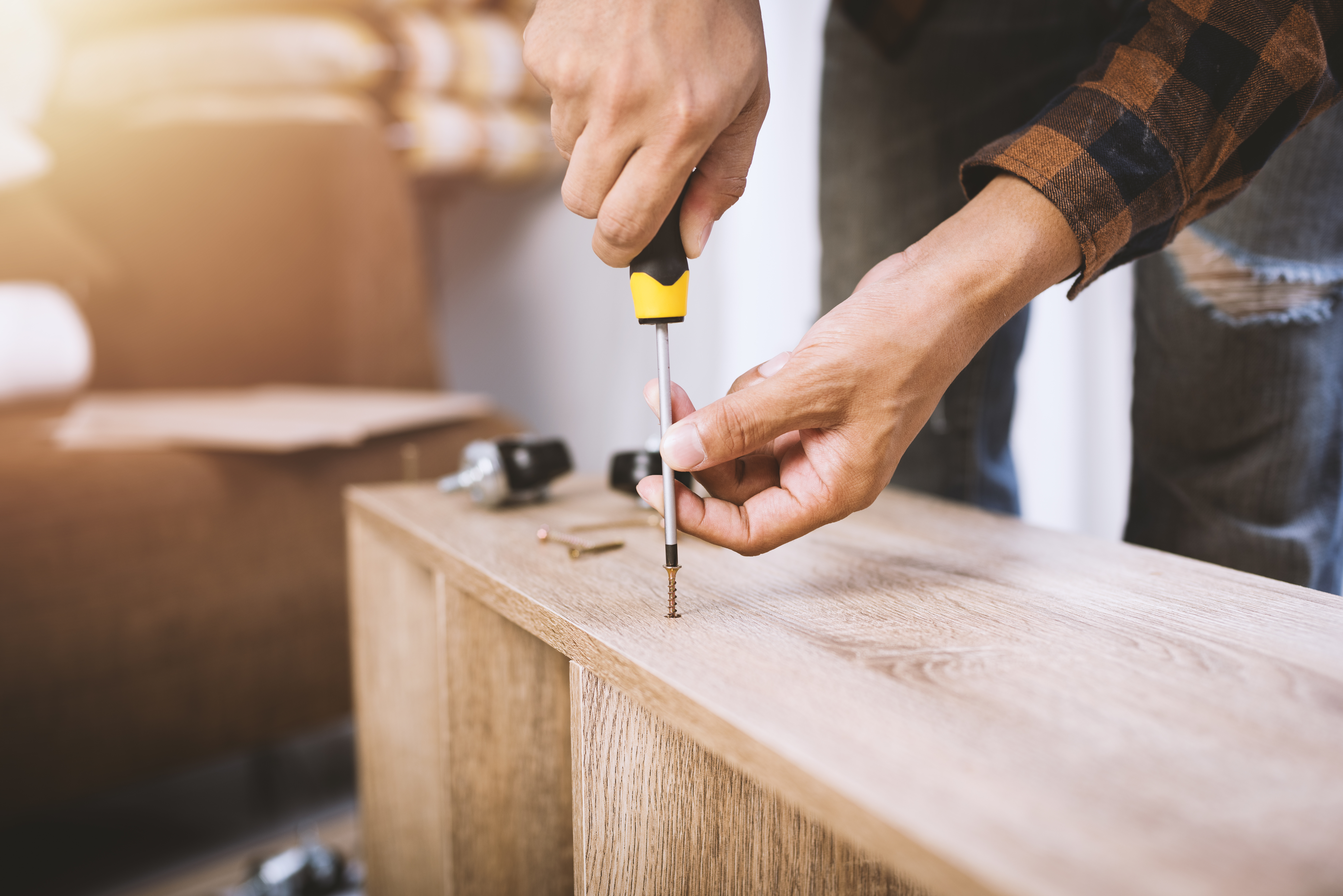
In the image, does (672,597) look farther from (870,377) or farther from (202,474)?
(202,474)

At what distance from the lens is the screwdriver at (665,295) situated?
48 centimetres

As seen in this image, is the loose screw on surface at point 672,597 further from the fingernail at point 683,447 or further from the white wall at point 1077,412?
the white wall at point 1077,412

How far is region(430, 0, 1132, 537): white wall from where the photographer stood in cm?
133

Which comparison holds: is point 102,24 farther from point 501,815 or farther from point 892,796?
point 892,796

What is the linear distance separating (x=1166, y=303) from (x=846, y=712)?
0.65m

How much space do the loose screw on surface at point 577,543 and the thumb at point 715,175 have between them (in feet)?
0.72

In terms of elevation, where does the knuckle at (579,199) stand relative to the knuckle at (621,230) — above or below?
above

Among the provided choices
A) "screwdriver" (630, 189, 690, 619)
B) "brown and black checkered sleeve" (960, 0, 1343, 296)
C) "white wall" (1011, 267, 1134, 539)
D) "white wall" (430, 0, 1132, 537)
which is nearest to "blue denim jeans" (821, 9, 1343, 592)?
"white wall" (430, 0, 1132, 537)

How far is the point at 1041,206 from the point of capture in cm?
A: 49

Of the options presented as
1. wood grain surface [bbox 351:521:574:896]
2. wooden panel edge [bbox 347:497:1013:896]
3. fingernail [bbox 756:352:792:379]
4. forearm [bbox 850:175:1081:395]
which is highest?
forearm [bbox 850:175:1081:395]

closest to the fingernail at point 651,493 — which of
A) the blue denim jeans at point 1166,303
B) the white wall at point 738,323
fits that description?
the blue denim jeans at point 1166,303

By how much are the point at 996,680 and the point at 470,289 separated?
2.19m

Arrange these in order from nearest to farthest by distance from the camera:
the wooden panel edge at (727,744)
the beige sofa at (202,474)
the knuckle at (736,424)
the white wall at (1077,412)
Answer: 1. the wooden panel edge at (727,744)
2. the knuckle at (736,424)
3. the beige sofa at (202,474)
4. the white wall at (1077,412)

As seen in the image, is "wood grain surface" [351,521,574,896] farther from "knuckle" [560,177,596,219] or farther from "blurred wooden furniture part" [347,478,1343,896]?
"knuckle" [560,177,596,219]
